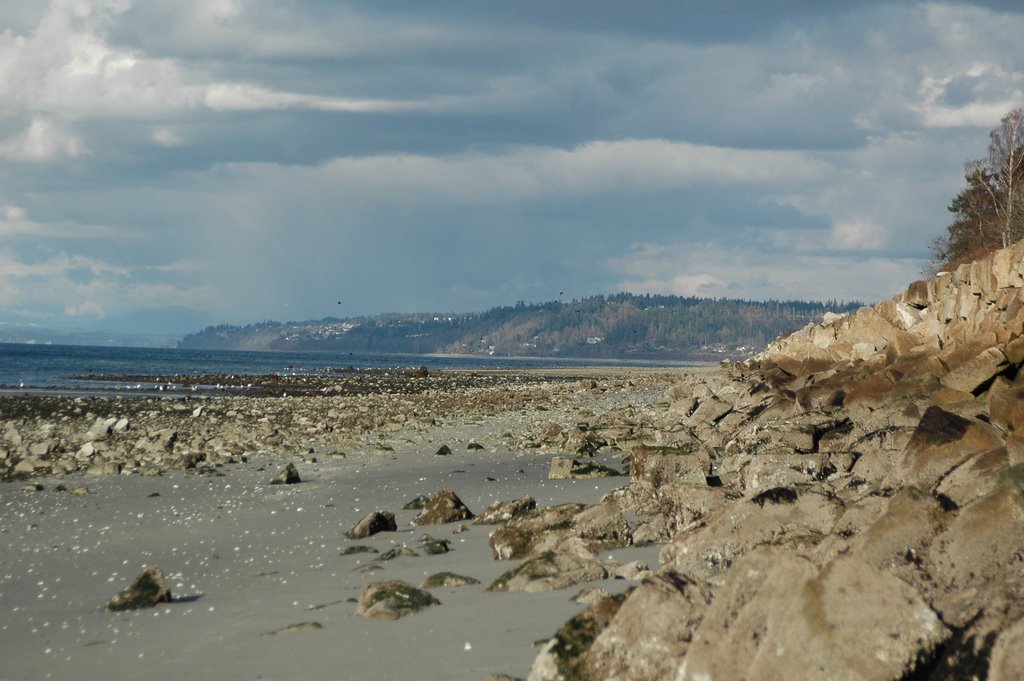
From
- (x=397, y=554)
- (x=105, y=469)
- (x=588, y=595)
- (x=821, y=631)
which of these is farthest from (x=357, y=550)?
(x=105, y=469)

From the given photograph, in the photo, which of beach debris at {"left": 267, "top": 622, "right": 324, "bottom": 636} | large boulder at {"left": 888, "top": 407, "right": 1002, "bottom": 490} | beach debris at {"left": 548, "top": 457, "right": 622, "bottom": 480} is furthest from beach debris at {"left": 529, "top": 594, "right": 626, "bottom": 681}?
beach debris at {"left": 548, "top": 457, "right": 622, "bottom": 480}

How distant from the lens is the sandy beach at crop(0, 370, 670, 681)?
23.3 feet

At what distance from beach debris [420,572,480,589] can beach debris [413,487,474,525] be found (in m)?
4.02

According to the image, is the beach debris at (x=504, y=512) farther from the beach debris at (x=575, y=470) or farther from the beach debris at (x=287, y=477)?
the beach debris at (x=287, y=477)

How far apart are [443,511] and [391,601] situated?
16.8ft

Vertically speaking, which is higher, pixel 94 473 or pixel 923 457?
pixel 923 457

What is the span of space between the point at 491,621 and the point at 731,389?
22926 mm

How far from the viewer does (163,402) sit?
4666 centimetres

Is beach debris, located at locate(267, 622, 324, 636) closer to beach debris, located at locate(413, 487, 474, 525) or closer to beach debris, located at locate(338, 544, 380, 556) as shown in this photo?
beach debris, located at locate(338, 544, 380, 556)

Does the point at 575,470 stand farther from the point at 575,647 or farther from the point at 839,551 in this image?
the point at 575,647

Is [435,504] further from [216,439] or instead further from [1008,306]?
[216,439]

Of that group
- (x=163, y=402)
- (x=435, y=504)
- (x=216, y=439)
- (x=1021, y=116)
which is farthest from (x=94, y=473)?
(x=1021, y=116)

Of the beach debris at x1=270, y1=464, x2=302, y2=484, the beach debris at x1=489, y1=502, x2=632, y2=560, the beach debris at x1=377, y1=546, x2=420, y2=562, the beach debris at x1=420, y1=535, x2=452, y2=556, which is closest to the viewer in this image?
the beach debris at x1=489, y1=502, x2=632, y2=560

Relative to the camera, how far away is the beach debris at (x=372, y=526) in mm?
12359
